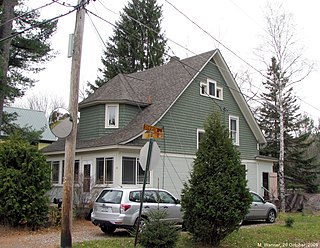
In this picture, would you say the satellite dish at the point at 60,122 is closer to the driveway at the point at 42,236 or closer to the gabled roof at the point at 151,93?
the driveway at the point at 42,236

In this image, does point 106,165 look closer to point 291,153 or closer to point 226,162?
point 226,162

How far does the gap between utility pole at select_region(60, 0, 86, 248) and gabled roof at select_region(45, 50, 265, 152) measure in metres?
8.51

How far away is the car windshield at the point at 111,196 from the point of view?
512 inches

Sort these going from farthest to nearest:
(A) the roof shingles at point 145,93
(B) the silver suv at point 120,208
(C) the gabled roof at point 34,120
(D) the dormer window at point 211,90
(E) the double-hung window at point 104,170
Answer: (C) the gabled roof at point 34,120 < (D) the dormer window at point 211,90 < (A) the roof shingles at point 145,93 < (E) the double-hung window at point 104,170 < (B) the silver suv at point 120,208

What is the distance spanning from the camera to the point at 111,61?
40.0 metres

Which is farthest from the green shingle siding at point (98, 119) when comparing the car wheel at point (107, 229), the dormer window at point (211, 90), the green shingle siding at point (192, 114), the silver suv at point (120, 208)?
Answer: the car wheel at point (107, 229)

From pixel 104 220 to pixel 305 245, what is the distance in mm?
6468

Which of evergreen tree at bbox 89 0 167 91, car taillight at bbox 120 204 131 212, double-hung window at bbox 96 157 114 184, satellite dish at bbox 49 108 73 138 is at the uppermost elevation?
evergreen tree at bbox 89 0 167 91

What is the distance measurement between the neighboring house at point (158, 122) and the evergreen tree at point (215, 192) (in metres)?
6.70

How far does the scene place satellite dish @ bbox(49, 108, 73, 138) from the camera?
10148mm

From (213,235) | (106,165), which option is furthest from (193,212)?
(106,165)

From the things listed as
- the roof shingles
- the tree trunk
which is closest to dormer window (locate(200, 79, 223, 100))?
the roof shingles

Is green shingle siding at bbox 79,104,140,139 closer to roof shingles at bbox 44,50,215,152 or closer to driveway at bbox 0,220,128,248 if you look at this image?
roof shingles at bbox 44,50,215,152

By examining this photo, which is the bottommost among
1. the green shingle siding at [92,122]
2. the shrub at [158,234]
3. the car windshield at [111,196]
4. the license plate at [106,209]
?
the shrub at [158,234]
